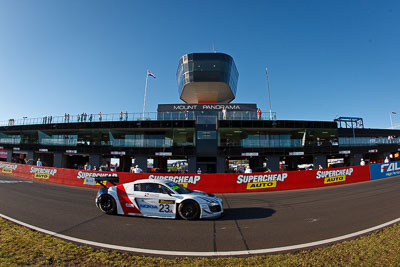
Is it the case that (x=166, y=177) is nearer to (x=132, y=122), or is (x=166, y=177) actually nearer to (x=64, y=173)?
(x=64, y=173)

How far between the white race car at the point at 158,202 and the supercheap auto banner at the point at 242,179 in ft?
23.2

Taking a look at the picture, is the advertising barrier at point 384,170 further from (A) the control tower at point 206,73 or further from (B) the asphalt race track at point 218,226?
(A) the control tower at point 206,73

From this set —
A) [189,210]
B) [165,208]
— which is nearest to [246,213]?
[189,210]

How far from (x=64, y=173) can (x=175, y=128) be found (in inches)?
608

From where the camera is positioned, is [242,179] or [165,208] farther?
[242,179]

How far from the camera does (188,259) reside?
383 cm

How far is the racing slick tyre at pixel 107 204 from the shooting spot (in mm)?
7453

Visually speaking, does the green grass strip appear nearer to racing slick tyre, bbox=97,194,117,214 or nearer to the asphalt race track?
the asphalt race track

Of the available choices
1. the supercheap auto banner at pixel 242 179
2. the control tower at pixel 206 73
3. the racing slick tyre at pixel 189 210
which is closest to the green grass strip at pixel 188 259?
the racing slick tyre at pixel 189 210

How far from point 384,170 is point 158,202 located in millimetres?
23235

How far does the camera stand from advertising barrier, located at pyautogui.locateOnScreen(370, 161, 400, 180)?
19.2m

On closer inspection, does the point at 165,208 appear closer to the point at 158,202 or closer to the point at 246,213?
the point at 158,202

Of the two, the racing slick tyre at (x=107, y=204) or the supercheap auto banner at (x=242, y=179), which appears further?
the supercheap auto banner at (x=242, y=179)

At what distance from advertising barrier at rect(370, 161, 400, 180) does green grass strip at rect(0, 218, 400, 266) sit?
62.2 ft
